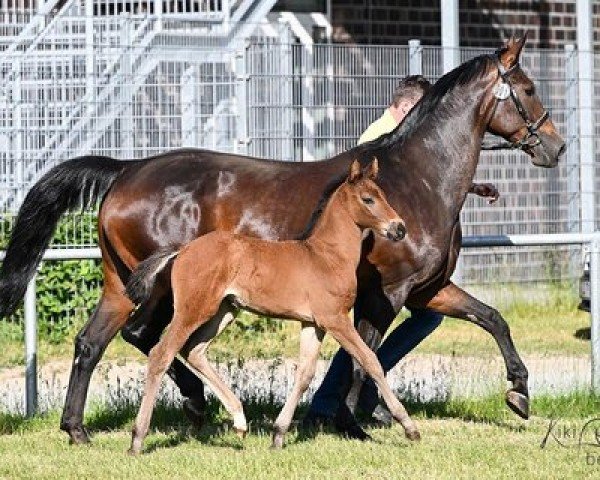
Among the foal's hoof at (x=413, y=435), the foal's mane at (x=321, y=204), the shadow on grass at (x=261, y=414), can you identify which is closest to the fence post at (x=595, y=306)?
the shadow on grass at (x=261, y=414)

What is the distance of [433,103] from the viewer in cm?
984

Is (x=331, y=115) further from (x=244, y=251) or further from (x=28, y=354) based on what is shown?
(x=244, y=251)

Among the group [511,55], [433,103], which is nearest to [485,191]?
[433,103]

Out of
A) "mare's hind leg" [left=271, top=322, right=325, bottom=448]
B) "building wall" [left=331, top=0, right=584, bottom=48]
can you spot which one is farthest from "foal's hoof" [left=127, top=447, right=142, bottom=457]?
"building wall" [left=331, top=0, right=584, bottom=48]

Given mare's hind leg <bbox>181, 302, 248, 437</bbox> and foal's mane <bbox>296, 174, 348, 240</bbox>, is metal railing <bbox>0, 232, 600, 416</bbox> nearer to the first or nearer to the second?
foal's mane <bbox>296, 174, 348, 240</bbox>

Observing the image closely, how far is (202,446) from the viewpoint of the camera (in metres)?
9.25

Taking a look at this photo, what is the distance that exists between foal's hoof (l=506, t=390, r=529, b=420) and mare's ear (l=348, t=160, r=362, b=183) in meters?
1.73

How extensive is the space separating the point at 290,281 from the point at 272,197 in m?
0.99

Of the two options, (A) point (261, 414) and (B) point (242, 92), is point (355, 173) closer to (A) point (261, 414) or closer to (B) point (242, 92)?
(A) point (261, 414)

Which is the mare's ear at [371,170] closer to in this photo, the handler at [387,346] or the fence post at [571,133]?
the handler at [387,346]

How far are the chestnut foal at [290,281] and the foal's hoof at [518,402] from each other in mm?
975

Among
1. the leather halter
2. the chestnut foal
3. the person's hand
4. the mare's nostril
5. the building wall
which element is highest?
the building wall

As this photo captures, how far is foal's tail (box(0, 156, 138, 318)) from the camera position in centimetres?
996

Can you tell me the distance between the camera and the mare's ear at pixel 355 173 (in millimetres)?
8883
